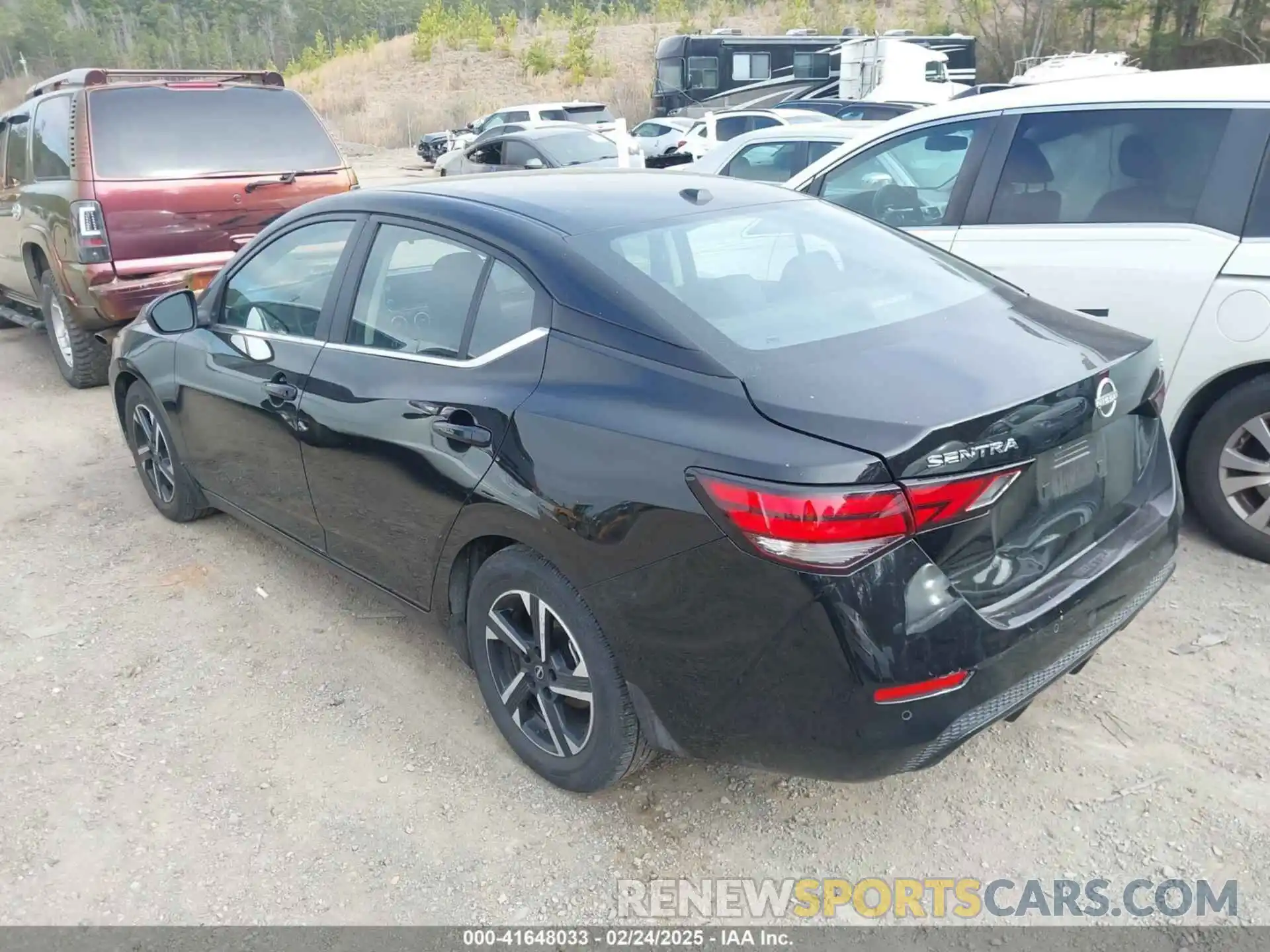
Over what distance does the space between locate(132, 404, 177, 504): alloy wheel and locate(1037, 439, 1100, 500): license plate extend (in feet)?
12.3

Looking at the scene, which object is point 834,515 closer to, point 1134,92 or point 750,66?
point 1134,92

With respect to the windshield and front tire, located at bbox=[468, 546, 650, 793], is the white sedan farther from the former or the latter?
front tire, located at bbox=[468, 546, 650, 793]

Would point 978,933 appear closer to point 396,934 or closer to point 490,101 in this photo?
point 396,934

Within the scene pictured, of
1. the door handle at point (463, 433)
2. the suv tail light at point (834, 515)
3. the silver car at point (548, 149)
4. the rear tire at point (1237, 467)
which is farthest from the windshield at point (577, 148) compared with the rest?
the suv tail light at point (834, 515)

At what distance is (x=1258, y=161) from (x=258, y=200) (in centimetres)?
584

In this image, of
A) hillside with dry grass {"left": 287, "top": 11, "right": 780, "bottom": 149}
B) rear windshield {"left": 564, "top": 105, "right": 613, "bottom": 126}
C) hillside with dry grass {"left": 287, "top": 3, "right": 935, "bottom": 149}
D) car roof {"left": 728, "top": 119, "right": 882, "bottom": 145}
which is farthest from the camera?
hillside with dry grass {"left": 287, "top": 3, "right": 935, "bottom": 149}

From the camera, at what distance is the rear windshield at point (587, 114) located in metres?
24.9

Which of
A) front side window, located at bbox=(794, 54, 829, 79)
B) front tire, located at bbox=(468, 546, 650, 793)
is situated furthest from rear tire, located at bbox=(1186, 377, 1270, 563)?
front side window, located at bbox=(794, 54, 829, 79)

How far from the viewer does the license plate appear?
2.37 meters

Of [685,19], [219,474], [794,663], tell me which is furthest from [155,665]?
[685,19]

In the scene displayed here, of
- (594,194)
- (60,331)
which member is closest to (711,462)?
(594,194)

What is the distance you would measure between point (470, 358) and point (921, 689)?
151 centimetres

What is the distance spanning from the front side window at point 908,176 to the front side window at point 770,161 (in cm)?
325

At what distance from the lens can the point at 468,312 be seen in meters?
2.88
